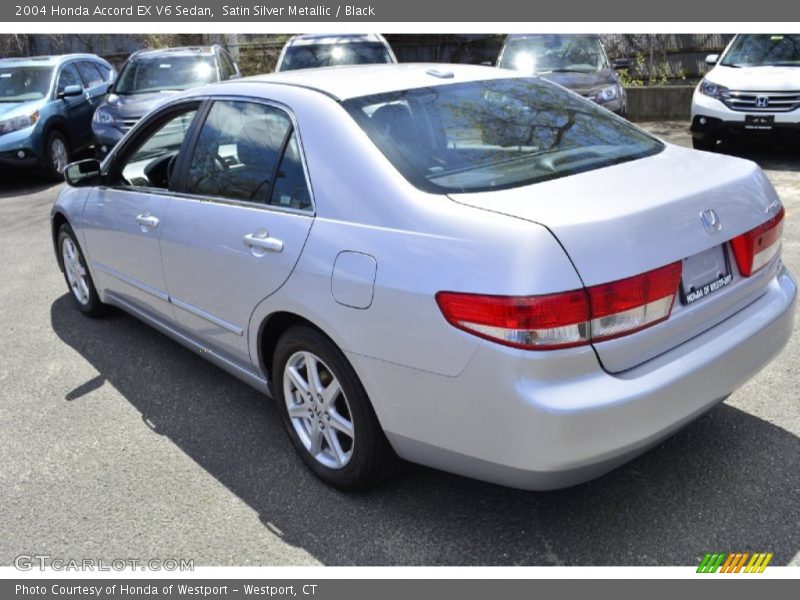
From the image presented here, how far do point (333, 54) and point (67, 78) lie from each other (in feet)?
14.9

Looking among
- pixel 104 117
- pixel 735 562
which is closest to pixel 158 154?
pixel 735 562

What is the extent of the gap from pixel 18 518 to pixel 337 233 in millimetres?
1831

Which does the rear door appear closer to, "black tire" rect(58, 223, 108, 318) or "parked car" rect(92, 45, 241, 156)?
"black tire" rect(58, 223, 108, 318)

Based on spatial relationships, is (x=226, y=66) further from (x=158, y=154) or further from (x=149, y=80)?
(x=158, y=154)

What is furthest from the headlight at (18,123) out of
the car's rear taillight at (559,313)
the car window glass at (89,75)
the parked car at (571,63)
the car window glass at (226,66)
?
the car's rear taillight at (559,313)

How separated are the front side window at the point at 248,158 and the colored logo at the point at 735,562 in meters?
2.01

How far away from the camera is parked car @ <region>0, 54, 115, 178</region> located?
1122 cm

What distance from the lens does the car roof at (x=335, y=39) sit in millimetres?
11648

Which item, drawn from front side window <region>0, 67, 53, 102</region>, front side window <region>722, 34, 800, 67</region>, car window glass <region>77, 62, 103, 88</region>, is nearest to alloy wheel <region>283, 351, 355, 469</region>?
front side window <region>722, 34, 800, 67</region>

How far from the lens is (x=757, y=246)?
3.03m

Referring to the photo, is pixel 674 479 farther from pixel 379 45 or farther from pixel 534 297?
pixel 379 45

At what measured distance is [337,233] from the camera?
2.99m

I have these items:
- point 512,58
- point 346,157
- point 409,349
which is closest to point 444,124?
point 346,157

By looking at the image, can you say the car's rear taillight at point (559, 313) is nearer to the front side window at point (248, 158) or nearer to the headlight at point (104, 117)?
the front side window at point (248, 158)
